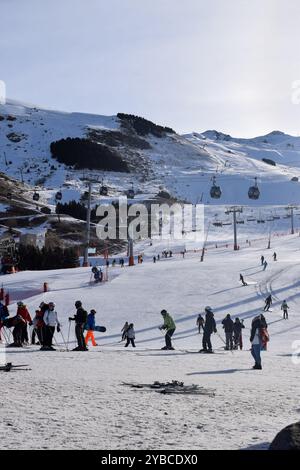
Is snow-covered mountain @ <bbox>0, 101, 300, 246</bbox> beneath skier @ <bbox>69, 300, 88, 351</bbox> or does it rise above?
above

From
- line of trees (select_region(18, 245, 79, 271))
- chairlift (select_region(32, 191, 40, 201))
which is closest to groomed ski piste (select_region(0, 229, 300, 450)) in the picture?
line of trees (select_region(18, 245, 79, 271))

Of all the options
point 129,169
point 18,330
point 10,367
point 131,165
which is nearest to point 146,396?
point 10,367

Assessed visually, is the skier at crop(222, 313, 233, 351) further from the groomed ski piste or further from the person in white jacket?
the person in white jacket

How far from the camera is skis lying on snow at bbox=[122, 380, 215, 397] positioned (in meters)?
9.96

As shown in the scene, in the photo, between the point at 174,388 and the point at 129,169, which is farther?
the point at 129,169

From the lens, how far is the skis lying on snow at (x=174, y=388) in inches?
392

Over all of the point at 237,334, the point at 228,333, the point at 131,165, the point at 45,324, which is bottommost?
the point at 237,334

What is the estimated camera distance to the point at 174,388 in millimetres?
10156

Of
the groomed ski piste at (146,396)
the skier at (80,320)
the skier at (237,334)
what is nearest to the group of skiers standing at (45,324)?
the skier at (80,320)

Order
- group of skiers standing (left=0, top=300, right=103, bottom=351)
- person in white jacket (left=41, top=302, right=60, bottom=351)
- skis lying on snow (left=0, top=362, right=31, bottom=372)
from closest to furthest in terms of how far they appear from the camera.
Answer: skis lying on snow (left=0, top=362, right=31, bottom=372), person in white jacket (left=41, top=302, right=60, bottom=351), group of skiers standing (left=0, top=300, right=103, bottom=351)

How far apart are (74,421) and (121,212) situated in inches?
3043

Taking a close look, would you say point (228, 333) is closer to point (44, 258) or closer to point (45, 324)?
point (45, 324)

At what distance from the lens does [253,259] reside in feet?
156

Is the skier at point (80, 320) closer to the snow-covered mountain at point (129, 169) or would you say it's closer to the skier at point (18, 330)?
the skier at point (18, 330)
